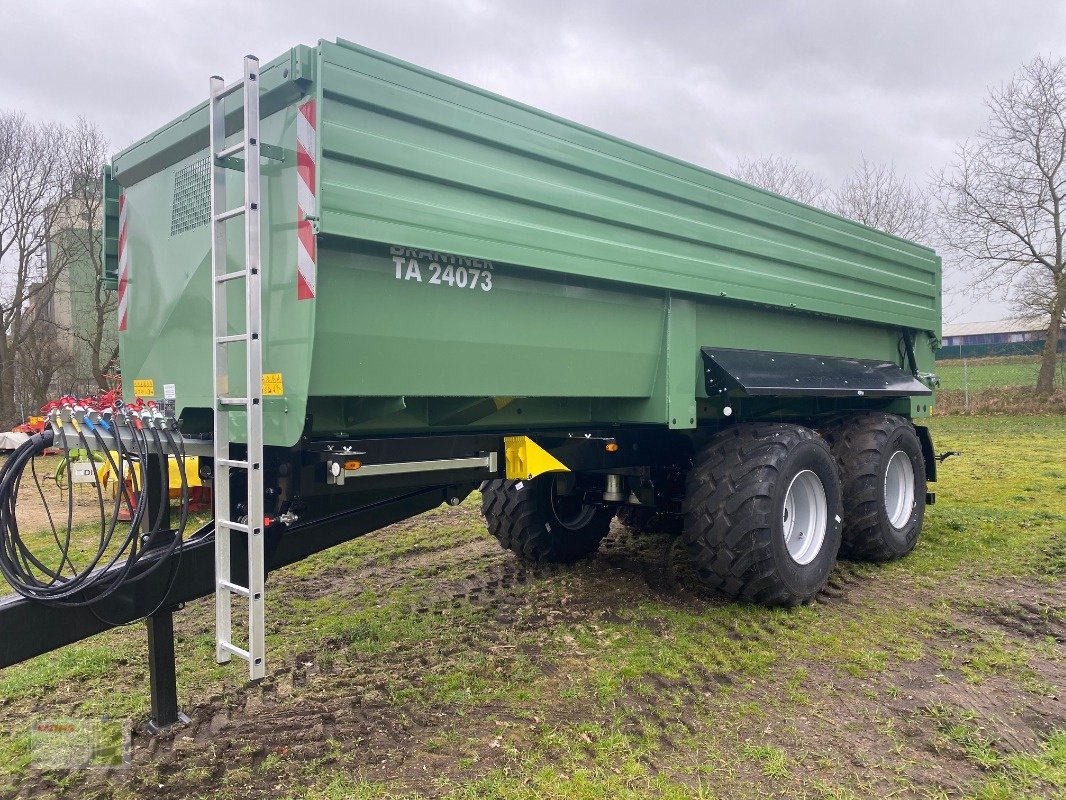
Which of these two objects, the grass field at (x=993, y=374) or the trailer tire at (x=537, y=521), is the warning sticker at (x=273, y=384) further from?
the grass field at (x=993, y=374)

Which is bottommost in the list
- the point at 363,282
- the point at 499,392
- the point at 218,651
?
the point at 218,651

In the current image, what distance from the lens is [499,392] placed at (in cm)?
323

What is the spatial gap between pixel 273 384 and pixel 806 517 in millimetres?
3282

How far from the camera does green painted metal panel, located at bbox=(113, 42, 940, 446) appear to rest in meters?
2.67

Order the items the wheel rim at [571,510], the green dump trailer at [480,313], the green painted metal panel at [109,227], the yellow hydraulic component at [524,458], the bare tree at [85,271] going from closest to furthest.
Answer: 1. the green dump trailer at [480,313]
2. the yellow hydraulic component at [524,458]
3. the green painted metal panel at [109,227]
4. the wheel rim at [571,510]
5. the bare tree at [85,271]

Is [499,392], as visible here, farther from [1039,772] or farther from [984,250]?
[984,250]

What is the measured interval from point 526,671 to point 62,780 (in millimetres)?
1832

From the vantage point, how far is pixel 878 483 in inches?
208

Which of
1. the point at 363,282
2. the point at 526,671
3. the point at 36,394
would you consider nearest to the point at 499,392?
the point at 363,282

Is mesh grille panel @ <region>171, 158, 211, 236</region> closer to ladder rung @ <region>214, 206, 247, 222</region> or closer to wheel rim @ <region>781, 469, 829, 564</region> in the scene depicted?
ladder rung @ <region>214, 206, 247, 222</region>

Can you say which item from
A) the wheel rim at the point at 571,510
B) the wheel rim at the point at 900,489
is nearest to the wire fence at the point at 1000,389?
the wheel rim at the point at 900,489

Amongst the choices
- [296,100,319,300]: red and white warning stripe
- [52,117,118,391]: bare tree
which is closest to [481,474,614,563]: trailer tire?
[296,100,319,300]: red and white warning stripe

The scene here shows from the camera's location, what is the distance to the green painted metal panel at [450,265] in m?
2.67

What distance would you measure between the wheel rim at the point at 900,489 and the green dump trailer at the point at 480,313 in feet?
1.87
